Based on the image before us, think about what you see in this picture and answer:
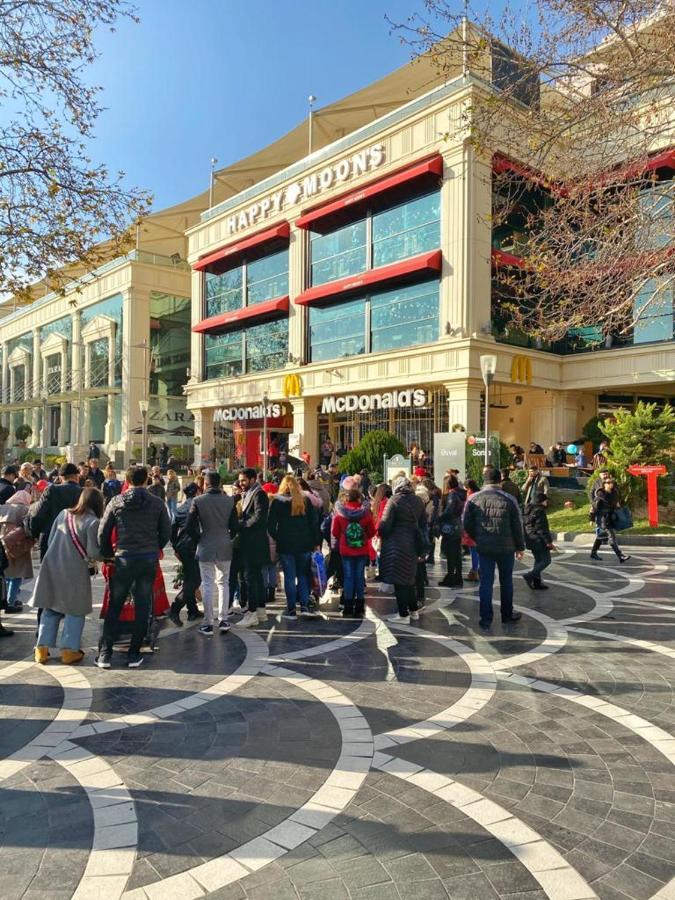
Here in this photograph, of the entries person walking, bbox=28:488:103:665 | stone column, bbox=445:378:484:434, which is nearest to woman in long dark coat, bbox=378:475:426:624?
person walking, bbox=28:488:103:665

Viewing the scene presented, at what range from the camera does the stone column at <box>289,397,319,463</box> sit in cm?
3014

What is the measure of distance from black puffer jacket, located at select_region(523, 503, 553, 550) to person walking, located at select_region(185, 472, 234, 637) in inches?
189

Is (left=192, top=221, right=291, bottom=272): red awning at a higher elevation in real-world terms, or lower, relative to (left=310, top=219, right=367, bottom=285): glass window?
higher

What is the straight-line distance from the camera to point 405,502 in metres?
7.72

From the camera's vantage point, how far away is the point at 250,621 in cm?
747

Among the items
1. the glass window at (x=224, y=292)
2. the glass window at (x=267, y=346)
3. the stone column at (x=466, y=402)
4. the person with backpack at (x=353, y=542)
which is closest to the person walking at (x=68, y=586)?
the person with backpack at (x=353, y=542)

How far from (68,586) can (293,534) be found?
2.71 m

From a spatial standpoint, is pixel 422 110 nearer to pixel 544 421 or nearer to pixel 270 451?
pixel 544 421

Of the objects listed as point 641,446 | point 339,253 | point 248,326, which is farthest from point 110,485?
point 248,326

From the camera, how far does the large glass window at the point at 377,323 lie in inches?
992

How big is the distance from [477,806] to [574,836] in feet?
1.69

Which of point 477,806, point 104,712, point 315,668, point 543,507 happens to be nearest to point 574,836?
point 477,806

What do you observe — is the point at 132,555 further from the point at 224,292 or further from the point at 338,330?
the point at 224,292

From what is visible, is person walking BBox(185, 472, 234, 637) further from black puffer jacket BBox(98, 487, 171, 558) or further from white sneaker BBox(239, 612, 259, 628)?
black puffer jacket BBox(98, 487, 171, 558)
